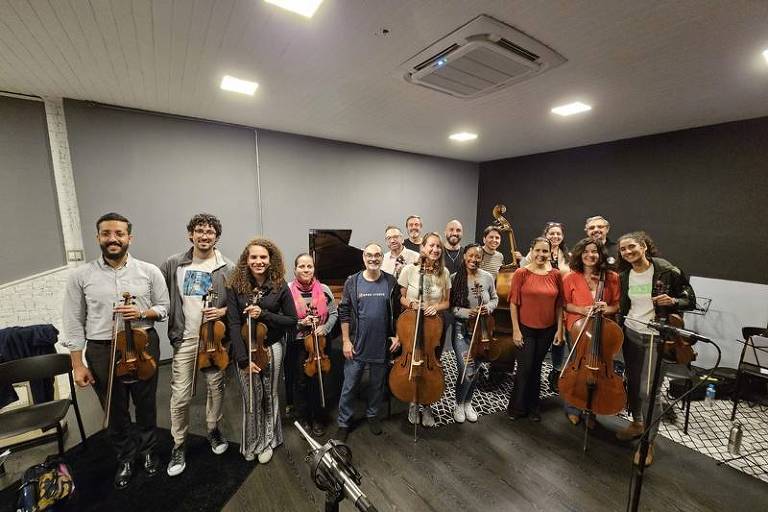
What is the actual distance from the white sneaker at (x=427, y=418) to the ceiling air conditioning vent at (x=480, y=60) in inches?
108

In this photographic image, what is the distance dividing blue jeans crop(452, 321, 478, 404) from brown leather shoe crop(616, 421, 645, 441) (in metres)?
1.26

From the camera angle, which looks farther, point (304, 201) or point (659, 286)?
point (304, 201)

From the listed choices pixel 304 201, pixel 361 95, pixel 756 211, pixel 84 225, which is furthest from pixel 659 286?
pixel 84 225

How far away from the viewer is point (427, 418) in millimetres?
2688

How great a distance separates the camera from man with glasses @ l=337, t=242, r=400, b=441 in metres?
2.44

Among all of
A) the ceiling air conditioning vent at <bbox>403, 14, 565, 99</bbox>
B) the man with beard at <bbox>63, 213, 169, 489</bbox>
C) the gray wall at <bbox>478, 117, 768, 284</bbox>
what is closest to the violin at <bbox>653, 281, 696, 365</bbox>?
the ceiling air conditioning vent at <bbox>403, 14, 565, 99</bbox>

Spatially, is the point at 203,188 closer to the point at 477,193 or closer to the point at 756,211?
the point at 477,193

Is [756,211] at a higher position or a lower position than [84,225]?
higher

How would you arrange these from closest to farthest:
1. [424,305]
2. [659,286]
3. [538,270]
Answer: [659,286], [424,305], [538,270]

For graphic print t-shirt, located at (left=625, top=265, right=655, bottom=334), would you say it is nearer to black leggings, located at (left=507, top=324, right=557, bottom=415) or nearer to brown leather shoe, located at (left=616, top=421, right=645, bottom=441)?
black leggings, located at (left=507, top=324, right=557, bottom=415)

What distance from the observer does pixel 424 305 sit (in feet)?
7.82

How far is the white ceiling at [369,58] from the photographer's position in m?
1.59

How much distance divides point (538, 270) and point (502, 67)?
5.33 feet

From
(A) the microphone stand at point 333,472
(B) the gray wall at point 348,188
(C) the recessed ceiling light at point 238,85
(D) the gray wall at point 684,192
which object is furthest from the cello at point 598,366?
(B) the gray wall at point 348,188
